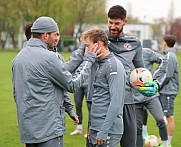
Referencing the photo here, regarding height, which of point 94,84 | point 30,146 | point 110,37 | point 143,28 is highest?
point 110,37

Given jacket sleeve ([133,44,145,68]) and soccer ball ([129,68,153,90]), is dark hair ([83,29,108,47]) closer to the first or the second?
soccer ball ([129,68,153,90])

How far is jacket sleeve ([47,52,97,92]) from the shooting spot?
4074 millimetres

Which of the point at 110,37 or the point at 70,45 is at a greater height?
the point at 110,37

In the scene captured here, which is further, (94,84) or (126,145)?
(126,145)

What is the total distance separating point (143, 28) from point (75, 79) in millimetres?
98552

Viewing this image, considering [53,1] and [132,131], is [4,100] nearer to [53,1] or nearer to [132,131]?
[132,131]

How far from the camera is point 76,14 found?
6656 cm

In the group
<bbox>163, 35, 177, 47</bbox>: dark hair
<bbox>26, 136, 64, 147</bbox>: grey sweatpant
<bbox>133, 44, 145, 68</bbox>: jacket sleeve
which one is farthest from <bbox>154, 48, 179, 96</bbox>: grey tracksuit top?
<bbox>26, 136, 64, 147</bbox>: grey sweatpant

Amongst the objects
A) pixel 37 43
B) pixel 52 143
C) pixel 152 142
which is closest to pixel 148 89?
pixel 52 143

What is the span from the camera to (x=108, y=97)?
14.8 ft

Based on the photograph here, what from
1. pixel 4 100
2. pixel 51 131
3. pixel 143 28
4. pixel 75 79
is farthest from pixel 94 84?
pixel 143 28

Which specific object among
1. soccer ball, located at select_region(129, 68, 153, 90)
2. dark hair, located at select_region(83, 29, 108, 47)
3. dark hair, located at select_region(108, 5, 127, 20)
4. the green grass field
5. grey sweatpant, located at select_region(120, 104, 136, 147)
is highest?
dark hair, located at select_region(108, 5, 127, 20)

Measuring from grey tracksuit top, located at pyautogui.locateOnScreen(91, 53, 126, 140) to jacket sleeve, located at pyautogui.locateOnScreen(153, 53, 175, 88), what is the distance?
3.10m

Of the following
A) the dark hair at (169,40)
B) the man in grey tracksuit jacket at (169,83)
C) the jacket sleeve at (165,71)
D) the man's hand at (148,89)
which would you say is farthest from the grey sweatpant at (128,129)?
the dark hair at (169,40)
